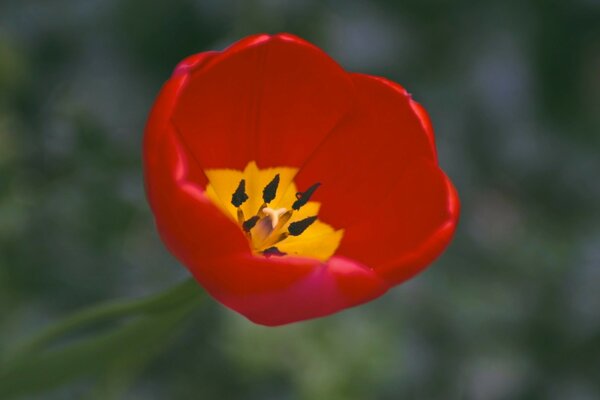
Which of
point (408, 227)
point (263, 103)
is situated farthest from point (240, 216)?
point (408, 227)

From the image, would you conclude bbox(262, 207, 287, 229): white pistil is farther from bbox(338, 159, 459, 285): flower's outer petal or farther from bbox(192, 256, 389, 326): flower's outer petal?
bbox(192, 256, 389, 326): flower's outer petal

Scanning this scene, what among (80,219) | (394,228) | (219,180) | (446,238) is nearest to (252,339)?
(80,219)

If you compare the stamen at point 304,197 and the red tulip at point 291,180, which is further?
the stamen at point 304,197

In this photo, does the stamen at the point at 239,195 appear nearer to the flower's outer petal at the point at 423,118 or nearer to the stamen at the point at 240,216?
the stamen at the point at 240,216

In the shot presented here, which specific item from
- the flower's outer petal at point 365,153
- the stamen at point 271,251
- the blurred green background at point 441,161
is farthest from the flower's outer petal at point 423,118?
the blurred green background at point 441,161

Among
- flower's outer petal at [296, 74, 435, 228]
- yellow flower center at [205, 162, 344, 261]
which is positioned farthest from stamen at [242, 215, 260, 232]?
flower's outer petal at [296, 74, 435, 228]

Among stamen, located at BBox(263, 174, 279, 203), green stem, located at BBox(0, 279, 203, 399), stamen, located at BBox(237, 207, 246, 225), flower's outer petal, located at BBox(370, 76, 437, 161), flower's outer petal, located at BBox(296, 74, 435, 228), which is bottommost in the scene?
green stem, located at BBox(0, 279, 203, 399)
